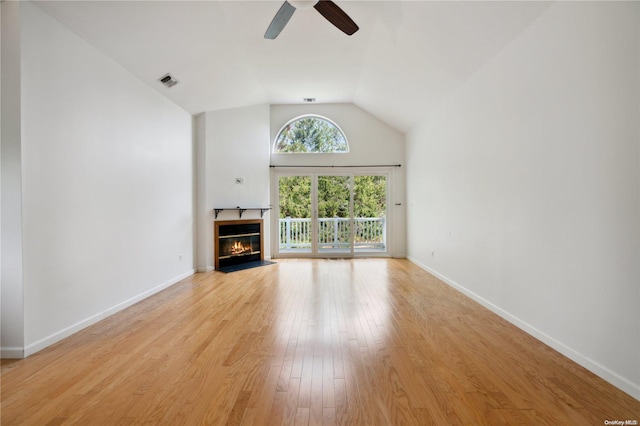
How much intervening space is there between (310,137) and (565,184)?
5.15 m

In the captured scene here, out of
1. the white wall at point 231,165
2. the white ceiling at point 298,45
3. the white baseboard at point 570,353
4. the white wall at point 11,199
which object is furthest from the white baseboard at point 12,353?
the white baseboard at point 570,353

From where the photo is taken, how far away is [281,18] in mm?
2857

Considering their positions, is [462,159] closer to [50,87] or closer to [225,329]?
[225,329]

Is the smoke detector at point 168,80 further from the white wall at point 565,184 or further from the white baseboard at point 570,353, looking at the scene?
the white baseboard at point 570,353

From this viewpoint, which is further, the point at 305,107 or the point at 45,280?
the point at 305,107

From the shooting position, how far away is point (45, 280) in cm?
244

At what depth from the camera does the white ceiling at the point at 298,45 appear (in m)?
2.77

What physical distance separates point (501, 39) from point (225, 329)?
3.72m

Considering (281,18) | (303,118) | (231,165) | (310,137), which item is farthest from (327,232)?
(281,18)

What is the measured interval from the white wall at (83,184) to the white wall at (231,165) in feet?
3.49

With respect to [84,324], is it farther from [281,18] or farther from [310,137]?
[310,137]

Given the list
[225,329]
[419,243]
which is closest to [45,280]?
[225,329]

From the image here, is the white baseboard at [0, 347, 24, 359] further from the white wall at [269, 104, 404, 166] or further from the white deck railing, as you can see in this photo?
the white wall at [269, 104, 404, 166]

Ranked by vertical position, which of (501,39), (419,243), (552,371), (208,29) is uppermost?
(208,29)
